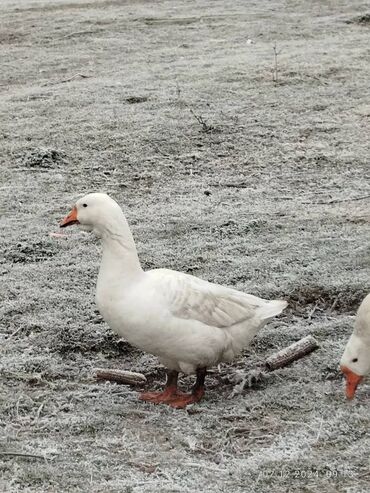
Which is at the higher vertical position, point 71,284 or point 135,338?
point 135,338

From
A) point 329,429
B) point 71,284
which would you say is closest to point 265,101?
point 71,284

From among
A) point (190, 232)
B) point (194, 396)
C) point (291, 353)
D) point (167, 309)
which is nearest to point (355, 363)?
point (291, 353)

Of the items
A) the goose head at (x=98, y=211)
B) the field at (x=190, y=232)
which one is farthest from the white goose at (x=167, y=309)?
the field at (x=190, y=232)

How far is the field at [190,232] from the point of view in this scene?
3.81 metres

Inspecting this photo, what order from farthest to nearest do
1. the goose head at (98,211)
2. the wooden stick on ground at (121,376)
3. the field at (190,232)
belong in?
the wooden stick on ground at (121,376) → the goose head at (98,211) → the field at (190,232)

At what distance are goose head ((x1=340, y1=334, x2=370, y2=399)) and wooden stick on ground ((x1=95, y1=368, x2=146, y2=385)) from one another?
115cm

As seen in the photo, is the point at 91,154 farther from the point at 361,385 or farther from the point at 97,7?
the point at 97,7

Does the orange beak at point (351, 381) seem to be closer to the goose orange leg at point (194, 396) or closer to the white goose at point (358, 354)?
the white goose at point (358, 354)

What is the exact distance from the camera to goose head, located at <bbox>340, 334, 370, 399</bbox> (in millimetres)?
4000

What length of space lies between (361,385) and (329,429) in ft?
1.71

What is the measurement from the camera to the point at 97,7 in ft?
53.2

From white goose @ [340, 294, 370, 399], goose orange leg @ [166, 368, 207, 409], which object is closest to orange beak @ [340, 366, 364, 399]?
white goose @ [340, 294, 370, 399]

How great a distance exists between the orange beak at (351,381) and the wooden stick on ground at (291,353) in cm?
51

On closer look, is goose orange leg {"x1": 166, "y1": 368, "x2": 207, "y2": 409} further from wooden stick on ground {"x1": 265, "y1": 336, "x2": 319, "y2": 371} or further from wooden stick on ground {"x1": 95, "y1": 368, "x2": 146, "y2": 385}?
wooden stick on ground {"x1": 265, "y1": 336, "x2": 319, "y2": 371}
